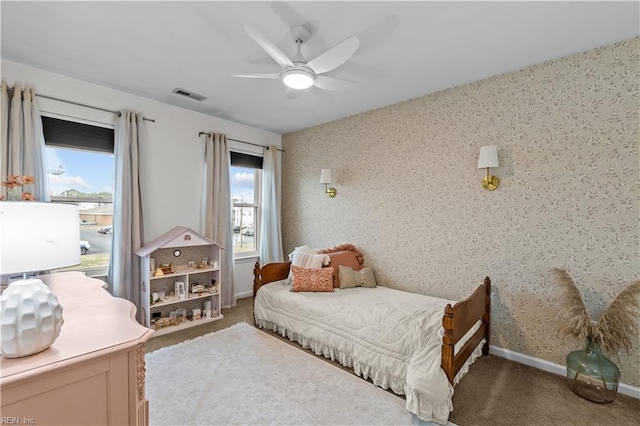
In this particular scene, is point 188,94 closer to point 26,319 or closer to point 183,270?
point 183,270

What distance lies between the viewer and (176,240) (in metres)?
3.22

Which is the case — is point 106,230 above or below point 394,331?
above

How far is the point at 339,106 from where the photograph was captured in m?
3.51

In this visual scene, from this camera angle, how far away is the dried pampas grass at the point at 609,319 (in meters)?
1.94

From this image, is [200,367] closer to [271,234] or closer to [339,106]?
[271,234]

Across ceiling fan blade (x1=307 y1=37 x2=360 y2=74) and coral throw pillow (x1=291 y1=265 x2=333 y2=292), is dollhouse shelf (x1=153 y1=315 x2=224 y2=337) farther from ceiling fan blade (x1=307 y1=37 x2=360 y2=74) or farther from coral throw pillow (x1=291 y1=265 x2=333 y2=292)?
ceiling fan blade (x1=307 y1=37 x2=360 y2=74)

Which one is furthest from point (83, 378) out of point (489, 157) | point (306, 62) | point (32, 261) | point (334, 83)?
point (489, 157)

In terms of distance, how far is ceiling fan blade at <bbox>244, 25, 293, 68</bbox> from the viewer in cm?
164

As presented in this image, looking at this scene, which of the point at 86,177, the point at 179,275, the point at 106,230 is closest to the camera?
the point at 86,177

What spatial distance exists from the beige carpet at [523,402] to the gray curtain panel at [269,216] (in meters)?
2.28

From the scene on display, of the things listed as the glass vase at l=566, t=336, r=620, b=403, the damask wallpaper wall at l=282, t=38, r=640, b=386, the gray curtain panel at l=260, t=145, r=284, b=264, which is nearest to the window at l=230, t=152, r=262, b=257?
the gray curtain panel at l=260, t=145, r=284, b=264

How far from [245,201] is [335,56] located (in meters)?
3.04

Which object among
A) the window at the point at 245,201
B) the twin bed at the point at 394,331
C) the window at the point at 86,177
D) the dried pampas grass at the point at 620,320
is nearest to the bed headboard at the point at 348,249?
the twin bed at the point at 394,331

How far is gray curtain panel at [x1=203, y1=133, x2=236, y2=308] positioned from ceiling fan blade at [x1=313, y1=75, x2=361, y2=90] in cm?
210
